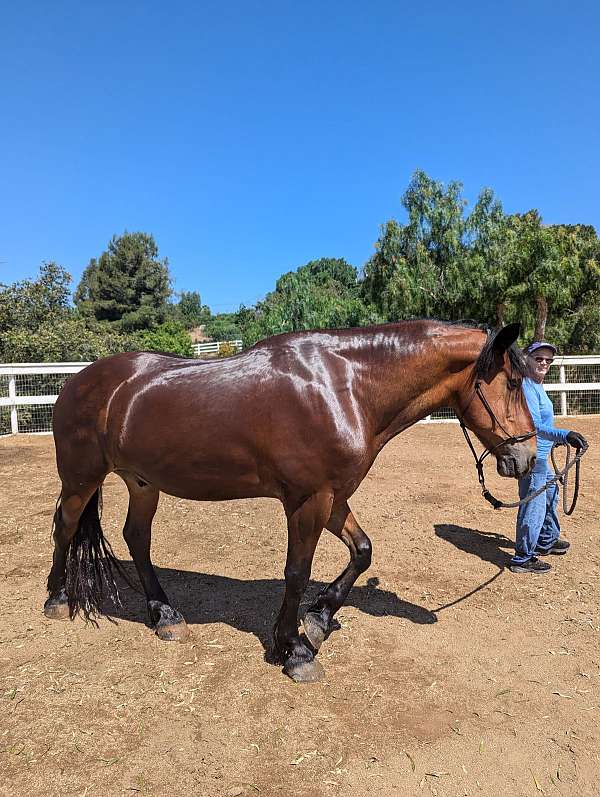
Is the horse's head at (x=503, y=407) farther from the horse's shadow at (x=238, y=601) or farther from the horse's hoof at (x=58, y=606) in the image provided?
the horse's hoof at (x=58, y=606)

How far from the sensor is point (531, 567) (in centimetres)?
431

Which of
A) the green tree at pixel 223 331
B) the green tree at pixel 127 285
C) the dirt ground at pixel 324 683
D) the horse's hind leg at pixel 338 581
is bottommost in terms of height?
the dirt ground at pixel 324 683

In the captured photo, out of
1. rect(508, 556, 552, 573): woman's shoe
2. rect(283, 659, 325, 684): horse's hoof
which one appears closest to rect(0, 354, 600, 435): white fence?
rect(508, 556, 552, 573): woman's shoe

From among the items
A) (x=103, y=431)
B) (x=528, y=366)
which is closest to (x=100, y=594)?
(x=103, y=431)

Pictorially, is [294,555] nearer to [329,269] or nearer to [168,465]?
[168,465]

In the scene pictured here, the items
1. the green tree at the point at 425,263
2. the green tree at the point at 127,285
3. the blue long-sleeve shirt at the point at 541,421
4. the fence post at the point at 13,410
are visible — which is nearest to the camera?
the blue long-sleeve shirt at the point at 541,421

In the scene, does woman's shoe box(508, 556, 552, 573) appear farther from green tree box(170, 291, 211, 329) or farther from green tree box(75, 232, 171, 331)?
green tree box(170, 291, 211, 329)

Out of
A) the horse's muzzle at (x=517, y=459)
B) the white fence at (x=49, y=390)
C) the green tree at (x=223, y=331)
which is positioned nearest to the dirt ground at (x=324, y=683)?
the horse's muzzle at (x=517, y=459)

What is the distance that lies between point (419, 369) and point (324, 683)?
5.81ft

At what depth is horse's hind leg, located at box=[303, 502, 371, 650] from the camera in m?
3.18

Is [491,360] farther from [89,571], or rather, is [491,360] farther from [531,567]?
[89,571]

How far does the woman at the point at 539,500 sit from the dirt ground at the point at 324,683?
0.16 m

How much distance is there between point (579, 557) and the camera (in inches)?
179

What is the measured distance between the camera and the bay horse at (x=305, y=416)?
2.83 metres
